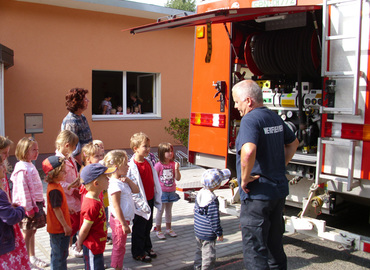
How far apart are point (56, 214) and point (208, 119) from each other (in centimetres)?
263

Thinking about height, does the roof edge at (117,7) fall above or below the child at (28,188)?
above

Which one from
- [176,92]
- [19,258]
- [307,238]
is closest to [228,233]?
[307,238]

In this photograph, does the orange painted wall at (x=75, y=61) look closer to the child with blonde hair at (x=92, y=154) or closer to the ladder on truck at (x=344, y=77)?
the child with blonde hair at (x=92, y=154)

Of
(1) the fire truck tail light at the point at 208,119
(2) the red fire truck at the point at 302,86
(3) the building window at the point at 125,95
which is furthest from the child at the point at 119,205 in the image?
(3) the building window at the point at 125,95

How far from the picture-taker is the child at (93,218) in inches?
128

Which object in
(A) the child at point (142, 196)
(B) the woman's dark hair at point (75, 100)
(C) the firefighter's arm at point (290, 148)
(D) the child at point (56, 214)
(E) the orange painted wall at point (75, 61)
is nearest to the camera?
(D) the child at point (56, 214)

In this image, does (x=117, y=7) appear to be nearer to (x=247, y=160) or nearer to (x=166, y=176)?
(x=166, y=176)

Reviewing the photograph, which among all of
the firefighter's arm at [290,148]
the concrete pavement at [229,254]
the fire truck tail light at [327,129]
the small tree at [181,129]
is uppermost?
the fire truck tail light at [327,129]

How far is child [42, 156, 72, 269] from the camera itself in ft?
11.5

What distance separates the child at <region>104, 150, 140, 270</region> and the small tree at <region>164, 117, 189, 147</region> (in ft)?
23.0

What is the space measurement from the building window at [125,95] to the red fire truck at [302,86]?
5.66 m

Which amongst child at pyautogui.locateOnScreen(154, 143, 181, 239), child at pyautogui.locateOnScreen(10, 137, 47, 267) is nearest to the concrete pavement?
child at pyautogui.locateOnScreen(154, 143, 181, 239)

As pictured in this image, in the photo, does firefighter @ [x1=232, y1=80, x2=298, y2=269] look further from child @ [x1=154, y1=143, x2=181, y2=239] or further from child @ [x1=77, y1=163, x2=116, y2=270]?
child @ [x1=154, y1=143, x2=181, y2=239]

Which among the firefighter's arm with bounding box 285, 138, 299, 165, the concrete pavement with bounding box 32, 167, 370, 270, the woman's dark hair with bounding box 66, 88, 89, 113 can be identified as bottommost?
the concrete pavement with bounding box 32, 167, 370, 270
